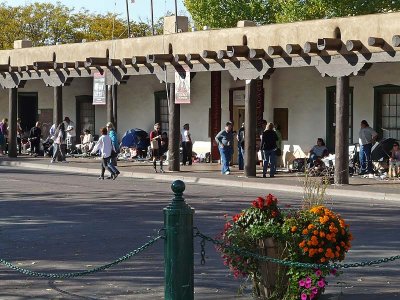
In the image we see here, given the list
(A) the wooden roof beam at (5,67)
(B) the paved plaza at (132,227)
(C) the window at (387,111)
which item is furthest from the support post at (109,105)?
(C) the window at (387,111)

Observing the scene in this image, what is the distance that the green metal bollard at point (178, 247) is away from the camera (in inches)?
340

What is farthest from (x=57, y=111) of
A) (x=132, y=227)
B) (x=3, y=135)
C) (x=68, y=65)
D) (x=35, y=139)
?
(x=132, y=227)

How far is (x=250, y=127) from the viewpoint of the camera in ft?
94.5

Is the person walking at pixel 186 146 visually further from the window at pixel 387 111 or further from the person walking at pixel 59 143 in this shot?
the window at pixel 387 111

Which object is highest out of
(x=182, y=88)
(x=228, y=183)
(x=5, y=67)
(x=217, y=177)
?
(x=5, y=67)

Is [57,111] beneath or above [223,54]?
beneath

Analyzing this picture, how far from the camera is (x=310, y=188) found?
10344mm

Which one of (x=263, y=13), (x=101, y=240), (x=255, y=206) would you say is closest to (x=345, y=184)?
(x=101, y=240)

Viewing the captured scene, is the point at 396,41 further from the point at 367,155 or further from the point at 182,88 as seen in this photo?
the point at 182,88

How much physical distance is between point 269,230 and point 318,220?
489 mm

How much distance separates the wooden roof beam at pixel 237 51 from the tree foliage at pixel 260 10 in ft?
103

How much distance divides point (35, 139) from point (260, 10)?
95.5ft

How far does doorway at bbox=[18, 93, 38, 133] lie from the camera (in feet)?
153

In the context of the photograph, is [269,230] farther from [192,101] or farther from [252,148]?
[192,101]
